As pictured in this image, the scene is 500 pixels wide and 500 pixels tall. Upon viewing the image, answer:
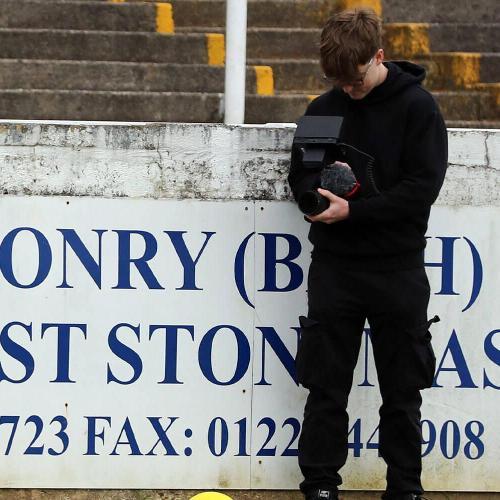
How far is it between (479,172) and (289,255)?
0.75 metres

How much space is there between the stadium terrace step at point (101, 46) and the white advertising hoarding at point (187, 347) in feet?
9.21

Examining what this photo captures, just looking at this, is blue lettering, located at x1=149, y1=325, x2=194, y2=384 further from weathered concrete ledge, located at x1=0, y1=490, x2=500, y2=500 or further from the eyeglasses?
the eyeglasses

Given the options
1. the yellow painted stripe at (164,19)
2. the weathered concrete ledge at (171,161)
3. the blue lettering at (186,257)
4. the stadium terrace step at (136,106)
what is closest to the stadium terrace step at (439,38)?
the stadium terrace step at (136,106)

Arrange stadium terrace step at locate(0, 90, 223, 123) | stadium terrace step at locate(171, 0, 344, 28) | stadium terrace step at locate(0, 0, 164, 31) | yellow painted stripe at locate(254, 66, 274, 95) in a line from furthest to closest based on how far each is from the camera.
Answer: stadium terrace step at locate(171, 0, 344, 28)
stadium terrace step at locate(0, 0, 164, 31)
yellow painted stripe at locate(254, 66, 274, 95)
stadium terrace step at locate(0, 90, 223, 123)

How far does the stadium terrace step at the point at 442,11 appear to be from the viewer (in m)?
7.52

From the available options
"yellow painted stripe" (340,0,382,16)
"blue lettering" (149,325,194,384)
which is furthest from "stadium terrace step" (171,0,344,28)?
"blue lettering" (149,325,194,384)

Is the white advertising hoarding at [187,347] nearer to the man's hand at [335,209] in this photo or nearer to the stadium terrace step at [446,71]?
the man's hand at [335,209]

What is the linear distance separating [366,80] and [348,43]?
0.16 metres

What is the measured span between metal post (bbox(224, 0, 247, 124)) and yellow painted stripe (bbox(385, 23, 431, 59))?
304 centimetres

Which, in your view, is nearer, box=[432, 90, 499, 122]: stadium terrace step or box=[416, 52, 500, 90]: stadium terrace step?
box=[432, 90, 499, 122]: stadium terrace step

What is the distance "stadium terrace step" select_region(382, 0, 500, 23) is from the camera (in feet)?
24.7

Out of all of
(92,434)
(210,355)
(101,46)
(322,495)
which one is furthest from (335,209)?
(101,46)

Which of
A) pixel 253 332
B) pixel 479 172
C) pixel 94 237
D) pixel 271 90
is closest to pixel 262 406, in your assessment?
pixel 253 332

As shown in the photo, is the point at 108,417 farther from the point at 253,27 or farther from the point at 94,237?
the point at 253,27
